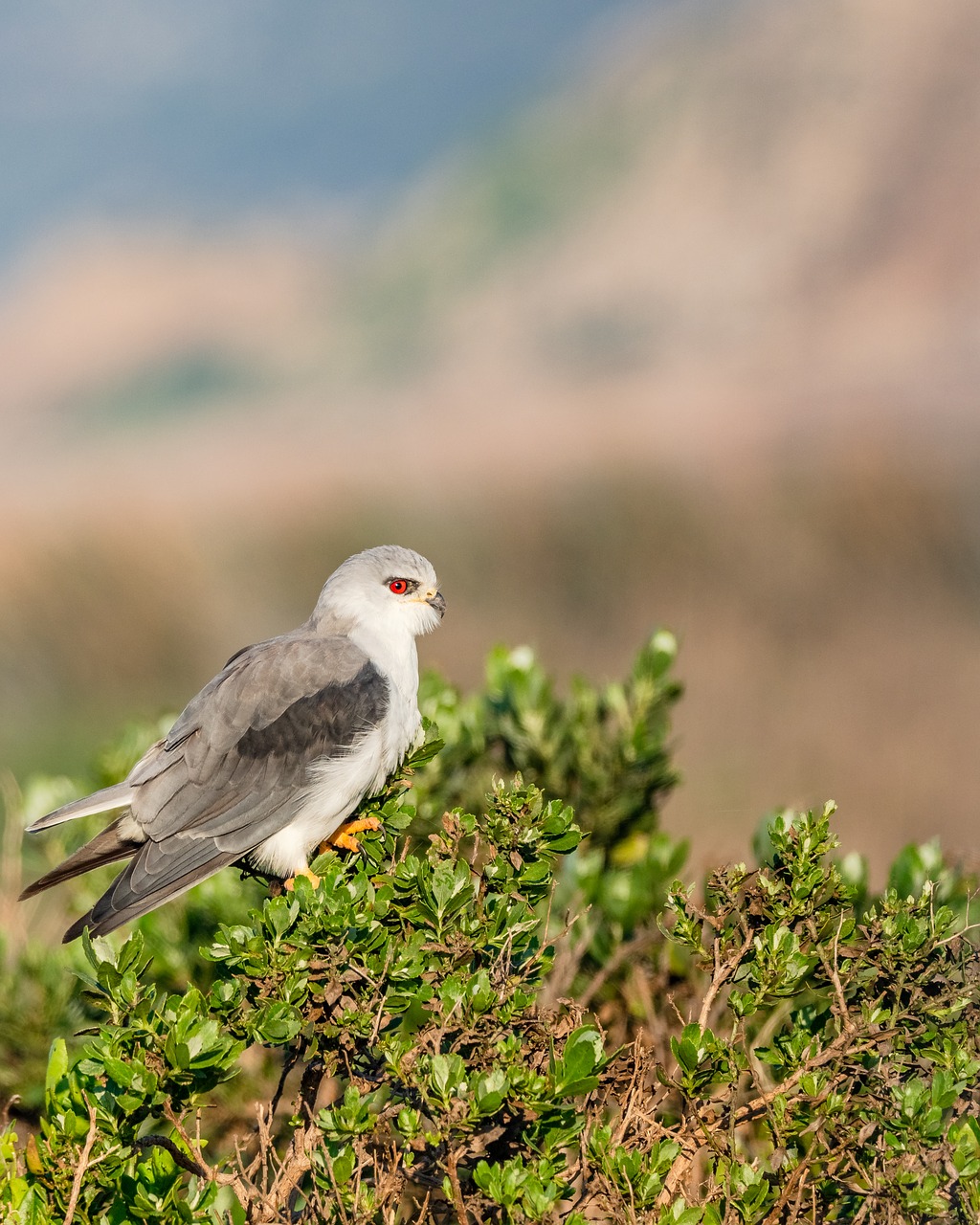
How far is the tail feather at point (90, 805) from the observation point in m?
4.89

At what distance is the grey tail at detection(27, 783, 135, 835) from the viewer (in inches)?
193

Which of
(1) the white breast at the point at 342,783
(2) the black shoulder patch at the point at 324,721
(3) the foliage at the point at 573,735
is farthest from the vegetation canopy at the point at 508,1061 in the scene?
(3) the foliage at the point at 573,735

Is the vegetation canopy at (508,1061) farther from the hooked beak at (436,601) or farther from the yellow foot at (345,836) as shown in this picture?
the hooked beak at (436,601)

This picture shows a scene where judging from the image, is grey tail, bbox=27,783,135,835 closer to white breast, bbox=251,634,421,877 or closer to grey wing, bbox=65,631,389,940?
grey wing, bbox=65,631,389,940

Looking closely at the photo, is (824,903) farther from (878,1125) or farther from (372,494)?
(372,494)

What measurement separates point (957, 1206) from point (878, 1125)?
37 centimetres

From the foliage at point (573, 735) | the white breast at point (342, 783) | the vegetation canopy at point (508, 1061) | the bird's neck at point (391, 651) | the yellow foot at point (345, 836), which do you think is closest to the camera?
the vegetation canopy at point (508, 1061)

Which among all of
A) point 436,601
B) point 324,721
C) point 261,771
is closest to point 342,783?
point 324,721

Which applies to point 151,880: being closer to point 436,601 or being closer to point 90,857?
point 90,857

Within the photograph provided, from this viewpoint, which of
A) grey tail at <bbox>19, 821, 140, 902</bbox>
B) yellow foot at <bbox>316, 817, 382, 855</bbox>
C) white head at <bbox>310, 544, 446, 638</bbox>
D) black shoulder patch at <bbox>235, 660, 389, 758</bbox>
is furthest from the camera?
white head at <bbox>310, 544, 446, 638</bbox>

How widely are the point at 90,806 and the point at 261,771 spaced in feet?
2.45

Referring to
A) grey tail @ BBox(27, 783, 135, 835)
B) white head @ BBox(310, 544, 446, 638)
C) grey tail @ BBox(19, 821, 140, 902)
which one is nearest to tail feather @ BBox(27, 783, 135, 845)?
grey tail @ BBox(27, 783, 135, 835)

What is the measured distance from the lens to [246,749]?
16.8 ft

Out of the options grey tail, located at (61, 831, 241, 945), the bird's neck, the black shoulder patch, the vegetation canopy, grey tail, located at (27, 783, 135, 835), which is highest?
the bird's neck
